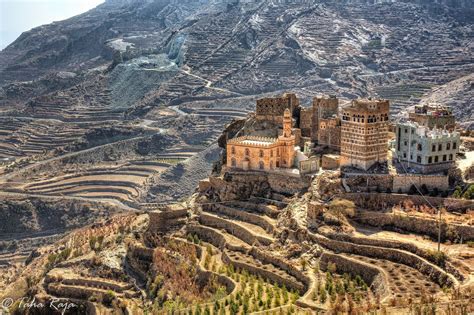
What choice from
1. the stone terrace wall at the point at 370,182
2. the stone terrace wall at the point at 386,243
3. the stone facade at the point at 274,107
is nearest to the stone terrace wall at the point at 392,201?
the stone terrace wall at the point at 370,182

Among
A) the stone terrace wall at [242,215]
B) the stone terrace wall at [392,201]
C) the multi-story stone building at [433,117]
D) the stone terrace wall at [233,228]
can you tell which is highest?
the multi-story stone building at [433,117]

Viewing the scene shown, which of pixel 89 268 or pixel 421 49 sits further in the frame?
pixel 421 49

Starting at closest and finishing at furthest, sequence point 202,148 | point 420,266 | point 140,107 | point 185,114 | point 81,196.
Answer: point 420,266, point 81,196, point 202,148, point 185,114, point 140,107

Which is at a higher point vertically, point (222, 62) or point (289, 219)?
point (222, 62)

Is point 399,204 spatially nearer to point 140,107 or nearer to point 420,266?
point 420,266

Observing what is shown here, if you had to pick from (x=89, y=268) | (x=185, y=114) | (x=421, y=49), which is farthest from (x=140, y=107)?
(x=89, y=268)

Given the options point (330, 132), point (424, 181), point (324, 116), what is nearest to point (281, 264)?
point (424, 181)

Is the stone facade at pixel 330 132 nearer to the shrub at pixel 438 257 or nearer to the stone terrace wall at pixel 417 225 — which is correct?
the stone terrace wall at pixel 417 225
